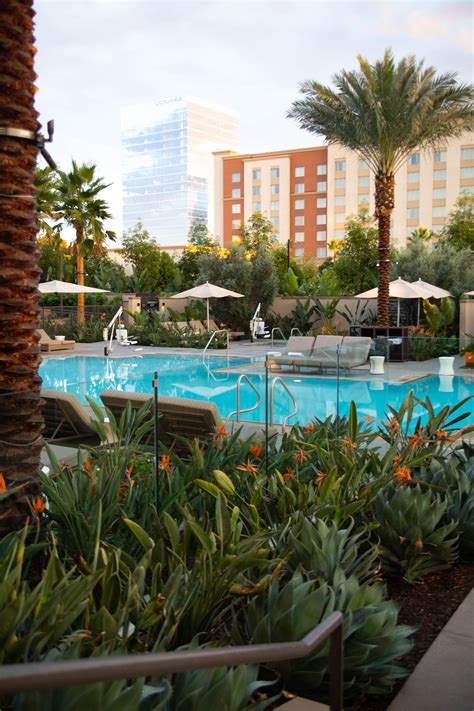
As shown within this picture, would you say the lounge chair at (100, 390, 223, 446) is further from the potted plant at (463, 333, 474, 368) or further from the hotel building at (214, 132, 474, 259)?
the hotel building at (214, 132, 474, 259)

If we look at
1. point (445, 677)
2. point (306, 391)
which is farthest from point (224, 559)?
point (306, 391)

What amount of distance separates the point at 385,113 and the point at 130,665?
68.9 feet

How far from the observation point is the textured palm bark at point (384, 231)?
2186 cm

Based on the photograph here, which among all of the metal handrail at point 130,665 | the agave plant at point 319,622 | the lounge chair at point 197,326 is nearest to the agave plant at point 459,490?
the agave plant at point 319,622

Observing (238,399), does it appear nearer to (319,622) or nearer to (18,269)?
(18,269)

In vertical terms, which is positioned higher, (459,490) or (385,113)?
(385,113)

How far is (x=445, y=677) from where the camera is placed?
10.4 ft

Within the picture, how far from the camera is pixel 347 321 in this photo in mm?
28000

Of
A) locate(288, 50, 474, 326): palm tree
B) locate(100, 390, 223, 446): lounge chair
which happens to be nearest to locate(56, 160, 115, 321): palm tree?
locate(288, 50, 474, 326): palm tree

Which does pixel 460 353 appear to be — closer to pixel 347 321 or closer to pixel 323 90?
pixel 323 90

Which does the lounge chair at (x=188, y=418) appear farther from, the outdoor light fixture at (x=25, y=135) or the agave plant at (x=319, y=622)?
the agave plant at (x=319, y=622)

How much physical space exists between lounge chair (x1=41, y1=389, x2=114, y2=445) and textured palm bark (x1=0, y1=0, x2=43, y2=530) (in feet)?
9.57

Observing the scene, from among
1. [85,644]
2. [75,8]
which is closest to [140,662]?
[85,644]

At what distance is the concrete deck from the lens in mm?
2951
